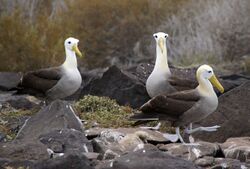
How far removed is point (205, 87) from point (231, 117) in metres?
0.64

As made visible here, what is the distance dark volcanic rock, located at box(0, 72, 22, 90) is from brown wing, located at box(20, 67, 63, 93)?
91.7 inches

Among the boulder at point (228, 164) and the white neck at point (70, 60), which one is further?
the white neck at point (70, 60)

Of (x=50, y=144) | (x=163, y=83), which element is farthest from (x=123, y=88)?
(x=50, y=144)

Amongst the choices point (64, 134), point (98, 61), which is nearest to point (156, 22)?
point (98, 61)

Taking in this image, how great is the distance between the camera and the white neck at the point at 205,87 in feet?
33.2

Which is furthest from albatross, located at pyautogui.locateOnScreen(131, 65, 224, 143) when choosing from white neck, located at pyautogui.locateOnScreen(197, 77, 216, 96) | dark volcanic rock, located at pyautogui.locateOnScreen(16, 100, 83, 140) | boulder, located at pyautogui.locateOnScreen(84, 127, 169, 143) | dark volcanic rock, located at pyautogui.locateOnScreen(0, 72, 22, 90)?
dark volcanic rock, located at pyautogui.locateOnScreen(0, 72, 22, 90)

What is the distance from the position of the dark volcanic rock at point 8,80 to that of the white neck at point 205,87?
573cm

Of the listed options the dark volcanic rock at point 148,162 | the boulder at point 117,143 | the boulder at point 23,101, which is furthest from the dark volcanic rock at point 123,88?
the dark volcanic rock at point 148,162

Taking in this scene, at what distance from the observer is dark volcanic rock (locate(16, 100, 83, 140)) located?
1023cm

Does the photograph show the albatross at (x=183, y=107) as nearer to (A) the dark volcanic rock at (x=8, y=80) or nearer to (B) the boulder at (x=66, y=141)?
(B) the boulder at (x=66, y=141)

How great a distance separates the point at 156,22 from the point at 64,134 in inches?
600

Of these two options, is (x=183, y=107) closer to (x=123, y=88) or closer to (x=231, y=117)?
(x=231, y=117)

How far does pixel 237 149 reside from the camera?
936 centimetres

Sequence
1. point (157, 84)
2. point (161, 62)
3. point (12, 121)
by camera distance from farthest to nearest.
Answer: point (161, 62), point (12, 121), point (157, 84)
